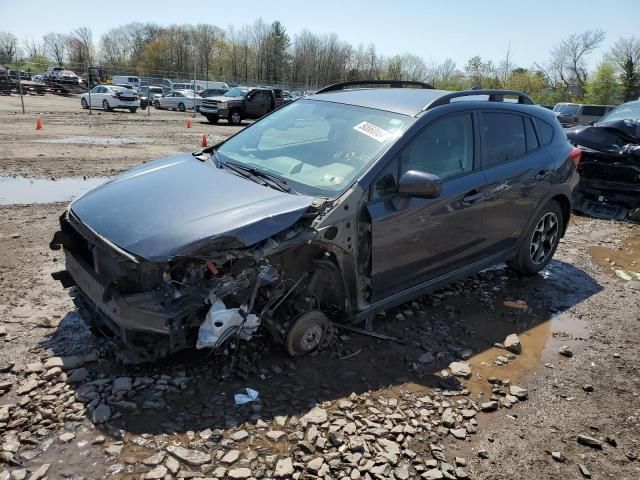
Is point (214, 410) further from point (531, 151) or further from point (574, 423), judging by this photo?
point (531, 151)

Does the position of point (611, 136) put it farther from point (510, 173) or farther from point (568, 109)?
point (568, 109)

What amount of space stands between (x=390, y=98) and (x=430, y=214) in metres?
1.14

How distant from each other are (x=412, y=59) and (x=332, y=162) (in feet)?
275

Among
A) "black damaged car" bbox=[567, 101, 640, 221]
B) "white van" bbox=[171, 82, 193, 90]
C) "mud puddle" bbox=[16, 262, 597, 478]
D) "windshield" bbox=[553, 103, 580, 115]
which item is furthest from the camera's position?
"white van" bbox=[171, 82, 193, 90]

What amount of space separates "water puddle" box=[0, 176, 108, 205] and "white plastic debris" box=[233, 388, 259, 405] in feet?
18.8

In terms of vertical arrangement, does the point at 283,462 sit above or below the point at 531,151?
below

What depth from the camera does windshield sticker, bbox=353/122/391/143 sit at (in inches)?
148

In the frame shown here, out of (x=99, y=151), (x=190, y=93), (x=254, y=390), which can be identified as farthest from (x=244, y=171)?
(x=190, y=93)

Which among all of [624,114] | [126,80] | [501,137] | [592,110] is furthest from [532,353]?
[126,80]

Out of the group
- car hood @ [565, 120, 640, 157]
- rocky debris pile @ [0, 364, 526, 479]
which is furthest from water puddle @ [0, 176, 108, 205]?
car hood @ [565, 120, 640, 157]

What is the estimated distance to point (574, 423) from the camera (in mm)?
3123

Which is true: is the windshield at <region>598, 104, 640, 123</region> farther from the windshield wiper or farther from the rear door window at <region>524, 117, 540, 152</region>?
the windshield wiper

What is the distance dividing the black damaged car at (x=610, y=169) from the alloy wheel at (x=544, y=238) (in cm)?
385

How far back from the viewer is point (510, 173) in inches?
180
